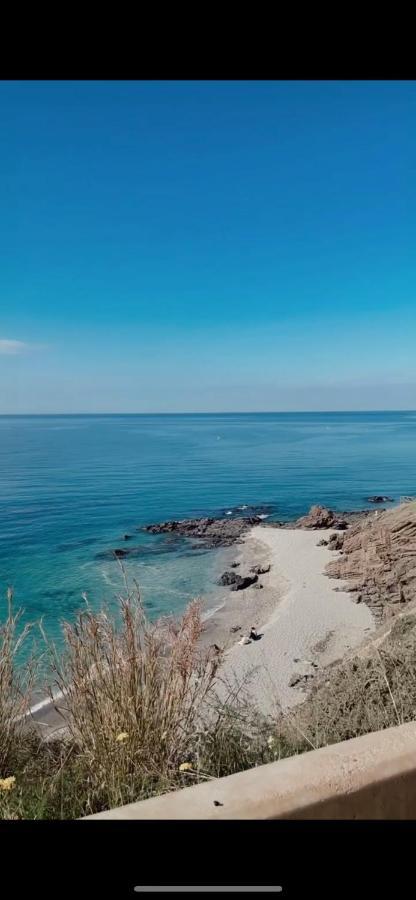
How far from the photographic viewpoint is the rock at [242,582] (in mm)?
10327

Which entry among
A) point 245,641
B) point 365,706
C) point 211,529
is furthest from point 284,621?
point 211,529

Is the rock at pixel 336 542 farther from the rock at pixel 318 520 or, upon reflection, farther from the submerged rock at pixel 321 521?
the rock at pixel 318 520

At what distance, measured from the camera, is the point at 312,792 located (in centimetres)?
93

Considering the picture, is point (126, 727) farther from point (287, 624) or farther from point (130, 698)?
point (287, 624)

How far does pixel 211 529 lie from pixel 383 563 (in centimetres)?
665

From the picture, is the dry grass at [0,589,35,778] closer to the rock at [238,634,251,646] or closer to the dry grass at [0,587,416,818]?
the dry grass at [0,587,416,818]

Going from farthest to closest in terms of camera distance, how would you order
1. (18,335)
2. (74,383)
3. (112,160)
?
(74,383)
(18,335)
(112,160)

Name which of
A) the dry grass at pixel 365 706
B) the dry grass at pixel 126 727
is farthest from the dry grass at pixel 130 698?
the dry grass at pixel 365 706
